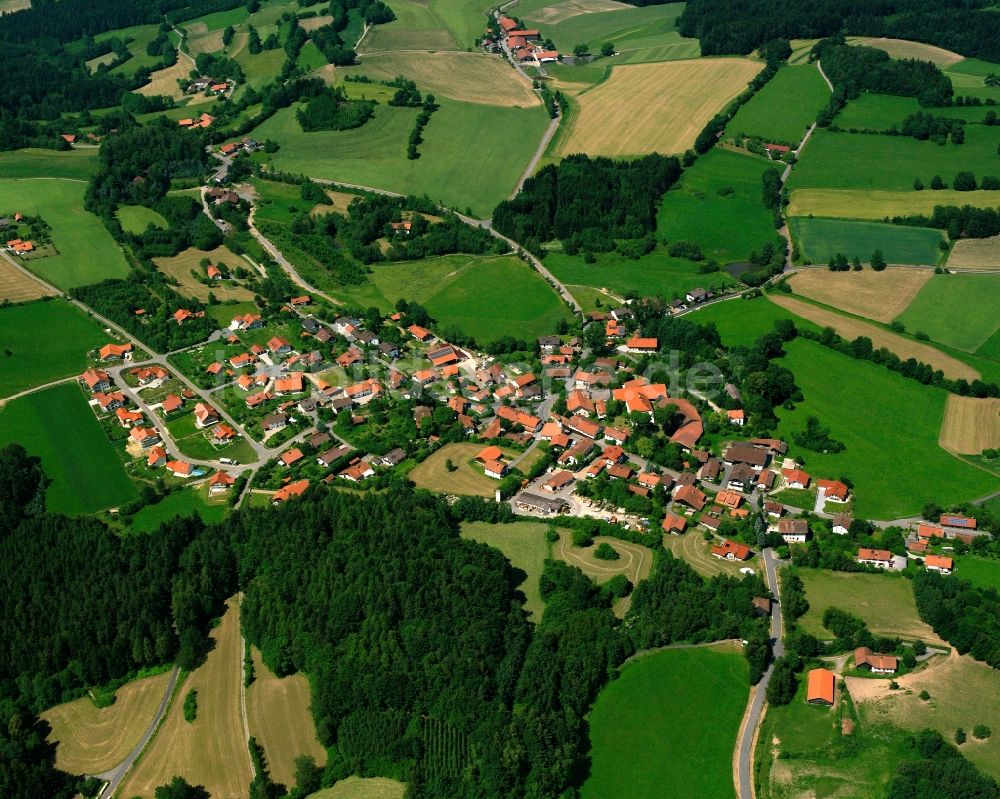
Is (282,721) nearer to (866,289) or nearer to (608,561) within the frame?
(608,561)

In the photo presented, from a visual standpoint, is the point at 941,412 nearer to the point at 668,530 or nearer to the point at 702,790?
the point at 668,530

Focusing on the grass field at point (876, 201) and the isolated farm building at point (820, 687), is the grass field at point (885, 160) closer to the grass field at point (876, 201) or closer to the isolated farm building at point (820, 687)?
the grass field at point (876, 201)

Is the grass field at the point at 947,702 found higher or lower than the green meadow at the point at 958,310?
lower

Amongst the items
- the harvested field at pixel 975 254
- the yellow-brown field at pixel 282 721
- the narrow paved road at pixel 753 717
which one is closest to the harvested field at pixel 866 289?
the harvested field at pixel 975 254

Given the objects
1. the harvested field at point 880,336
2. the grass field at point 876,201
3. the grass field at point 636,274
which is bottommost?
the harvested field at point 880,336

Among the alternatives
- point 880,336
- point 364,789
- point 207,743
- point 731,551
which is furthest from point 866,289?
point 207,743

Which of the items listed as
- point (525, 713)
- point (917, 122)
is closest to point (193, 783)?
point (525, 713)
